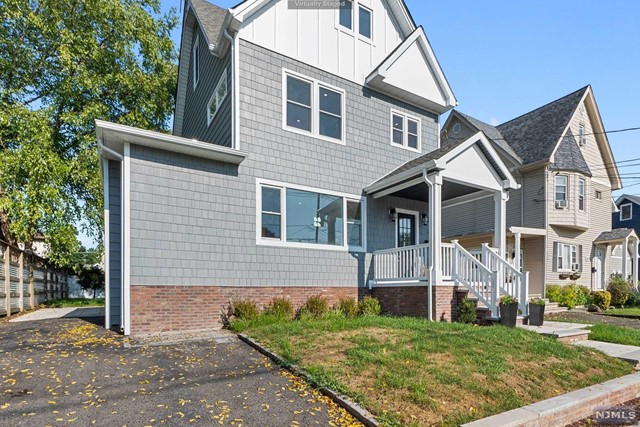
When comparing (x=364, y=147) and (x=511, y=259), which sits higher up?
(x=364, y=147)

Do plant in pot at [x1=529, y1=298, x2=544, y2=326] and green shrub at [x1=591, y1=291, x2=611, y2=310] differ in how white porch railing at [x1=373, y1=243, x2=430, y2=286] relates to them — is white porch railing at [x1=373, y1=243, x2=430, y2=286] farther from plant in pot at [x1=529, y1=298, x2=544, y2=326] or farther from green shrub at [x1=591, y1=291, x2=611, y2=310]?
green shrub at [x1=591, y1=291, x2=611, y2=310]

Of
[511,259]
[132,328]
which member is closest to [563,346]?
[132,328]

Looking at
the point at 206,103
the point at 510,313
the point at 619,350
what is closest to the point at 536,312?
the point at 510,313

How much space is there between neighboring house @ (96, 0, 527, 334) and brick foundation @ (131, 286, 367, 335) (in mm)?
25

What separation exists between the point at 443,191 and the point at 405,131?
7.59 feet

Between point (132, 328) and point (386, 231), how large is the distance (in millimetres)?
7193

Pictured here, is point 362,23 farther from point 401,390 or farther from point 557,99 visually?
point 557,99

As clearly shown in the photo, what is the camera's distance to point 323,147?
1041cm

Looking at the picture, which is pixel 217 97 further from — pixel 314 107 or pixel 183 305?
pixel 183 305

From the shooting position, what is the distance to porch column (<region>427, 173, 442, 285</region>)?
9156mm

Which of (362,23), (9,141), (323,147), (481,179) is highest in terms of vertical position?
(362,23)

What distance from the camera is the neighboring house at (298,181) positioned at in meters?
7.91

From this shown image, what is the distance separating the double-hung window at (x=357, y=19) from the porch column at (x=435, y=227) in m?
5.21

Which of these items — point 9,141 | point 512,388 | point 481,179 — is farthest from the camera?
point 9,141
